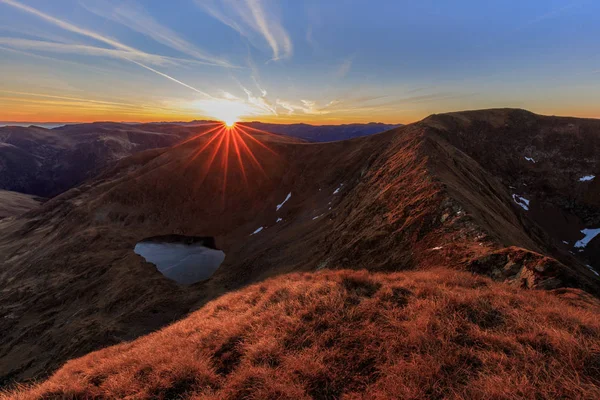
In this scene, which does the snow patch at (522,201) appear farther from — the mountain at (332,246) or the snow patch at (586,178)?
the snow patch at (586,178)

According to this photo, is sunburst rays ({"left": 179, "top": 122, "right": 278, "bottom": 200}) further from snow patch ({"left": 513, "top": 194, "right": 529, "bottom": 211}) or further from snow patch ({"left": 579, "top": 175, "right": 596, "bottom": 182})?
snow patch ({"left": 579, "top": 175, "right": 596, "bottom": 182})

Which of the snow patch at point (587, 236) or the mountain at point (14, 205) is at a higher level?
the snow patch at point (587, 236)

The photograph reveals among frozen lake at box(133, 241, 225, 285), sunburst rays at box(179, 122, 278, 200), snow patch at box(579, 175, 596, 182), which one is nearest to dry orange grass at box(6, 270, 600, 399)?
frozen lake at box(133, 241, 225, 285)

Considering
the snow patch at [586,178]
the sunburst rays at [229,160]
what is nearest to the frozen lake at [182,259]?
the sunburst rays at [229,160]

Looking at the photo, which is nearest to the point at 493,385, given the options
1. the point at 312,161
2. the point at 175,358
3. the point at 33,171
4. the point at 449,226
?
the point at 175,358

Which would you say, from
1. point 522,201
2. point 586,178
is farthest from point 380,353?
point 586,178

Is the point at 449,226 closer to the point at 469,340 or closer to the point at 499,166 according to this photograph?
the point at 469,340

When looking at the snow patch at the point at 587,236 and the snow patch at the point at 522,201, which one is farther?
the snow patch at the point at 522,201
